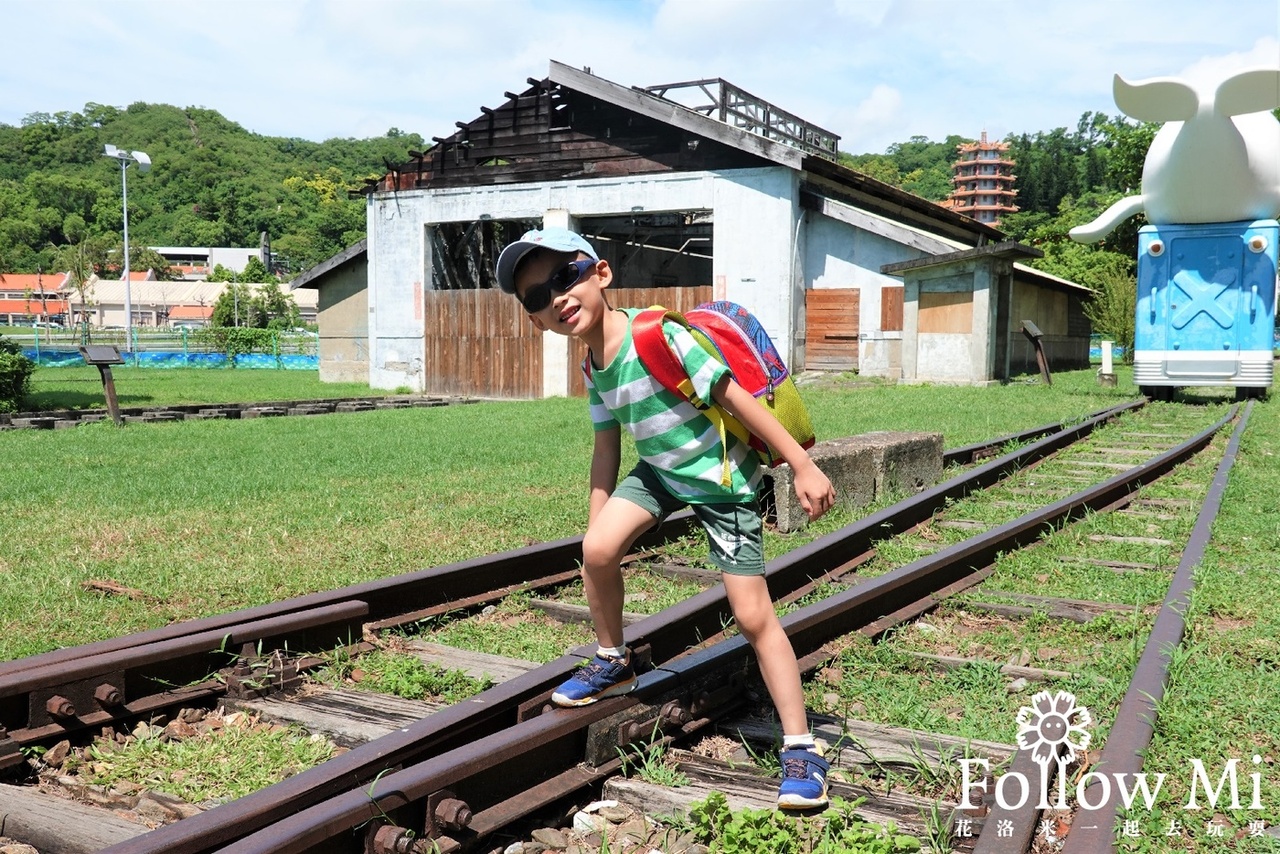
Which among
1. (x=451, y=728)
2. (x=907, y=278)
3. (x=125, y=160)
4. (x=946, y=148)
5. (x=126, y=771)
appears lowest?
(x=126, y=771)

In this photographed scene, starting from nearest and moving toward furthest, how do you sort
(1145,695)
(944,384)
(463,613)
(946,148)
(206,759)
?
(206,759) < (1145,695) < (463,613) < (944,384) < (946,148)

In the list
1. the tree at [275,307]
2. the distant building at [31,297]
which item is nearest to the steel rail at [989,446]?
the tree at [275,307]

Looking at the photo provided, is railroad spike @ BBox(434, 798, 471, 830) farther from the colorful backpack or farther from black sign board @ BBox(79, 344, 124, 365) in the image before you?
black sign board @ BBox(79, 344, 124, 365)

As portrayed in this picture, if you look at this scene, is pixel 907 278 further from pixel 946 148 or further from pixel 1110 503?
pixel 946 148

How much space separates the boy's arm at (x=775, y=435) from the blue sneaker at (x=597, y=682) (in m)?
0.79

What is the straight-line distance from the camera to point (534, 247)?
2.85 meters

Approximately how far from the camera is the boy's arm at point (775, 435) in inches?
108

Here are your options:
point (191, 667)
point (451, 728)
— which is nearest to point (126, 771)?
point (191, 667)

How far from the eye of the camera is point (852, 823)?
256cm

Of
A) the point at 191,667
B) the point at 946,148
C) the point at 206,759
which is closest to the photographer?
the point at 206,759

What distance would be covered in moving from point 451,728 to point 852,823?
1.07m

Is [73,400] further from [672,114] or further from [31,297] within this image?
[31,297]

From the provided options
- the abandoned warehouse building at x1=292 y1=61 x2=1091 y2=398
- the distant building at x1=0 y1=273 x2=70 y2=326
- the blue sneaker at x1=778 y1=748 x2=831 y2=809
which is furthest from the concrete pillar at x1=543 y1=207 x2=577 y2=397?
the distant building at x1=0 y1=273 x2=70 y2=326

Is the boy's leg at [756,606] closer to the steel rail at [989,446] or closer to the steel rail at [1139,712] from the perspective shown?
the steel rail at [1139,712]
